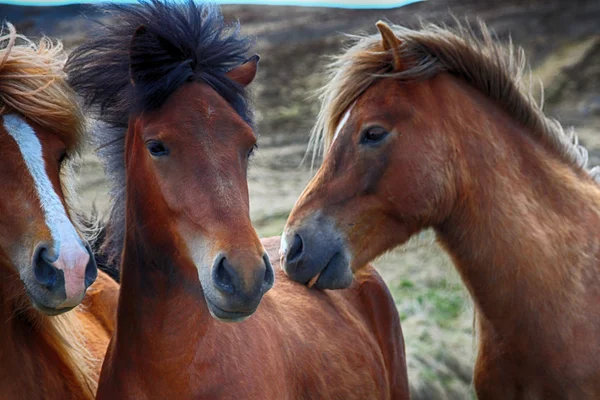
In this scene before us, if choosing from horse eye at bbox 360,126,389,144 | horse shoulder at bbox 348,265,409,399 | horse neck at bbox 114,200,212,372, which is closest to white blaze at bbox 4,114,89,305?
horse neck at bbox 114,200,212,372

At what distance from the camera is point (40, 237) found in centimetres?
286

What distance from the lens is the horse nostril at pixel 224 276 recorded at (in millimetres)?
2699

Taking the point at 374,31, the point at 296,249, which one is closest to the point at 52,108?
the point at 296,249

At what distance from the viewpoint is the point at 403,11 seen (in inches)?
595

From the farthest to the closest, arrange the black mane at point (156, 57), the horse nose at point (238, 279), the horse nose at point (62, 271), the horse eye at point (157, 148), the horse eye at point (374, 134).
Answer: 1. the horse eye at point (374, 134)
2. the black mane at point (156, 57)
3. the horse eye at point (157, 148)
4. the horse nose at point (62, 271)
5. the horse nose at point (238, 279)

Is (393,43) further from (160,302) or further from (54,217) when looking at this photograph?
(54,217)

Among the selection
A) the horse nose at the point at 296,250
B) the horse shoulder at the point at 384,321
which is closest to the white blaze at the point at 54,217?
the horse nose at the point at 296,250

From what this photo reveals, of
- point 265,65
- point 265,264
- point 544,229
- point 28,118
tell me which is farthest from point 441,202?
point 265,65

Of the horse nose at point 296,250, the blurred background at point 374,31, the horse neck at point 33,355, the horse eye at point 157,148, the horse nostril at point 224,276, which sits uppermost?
the horse eye at point 157,148

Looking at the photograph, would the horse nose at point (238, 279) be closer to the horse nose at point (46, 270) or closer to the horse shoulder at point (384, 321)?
the horse nose at point (46, 270)

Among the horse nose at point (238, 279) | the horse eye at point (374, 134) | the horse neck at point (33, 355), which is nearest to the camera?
the horse nose at point (238, 279)

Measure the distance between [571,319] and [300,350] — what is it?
1.18 m

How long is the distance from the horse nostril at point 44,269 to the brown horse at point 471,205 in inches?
44.6

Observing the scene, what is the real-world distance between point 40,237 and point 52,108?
0.59m
